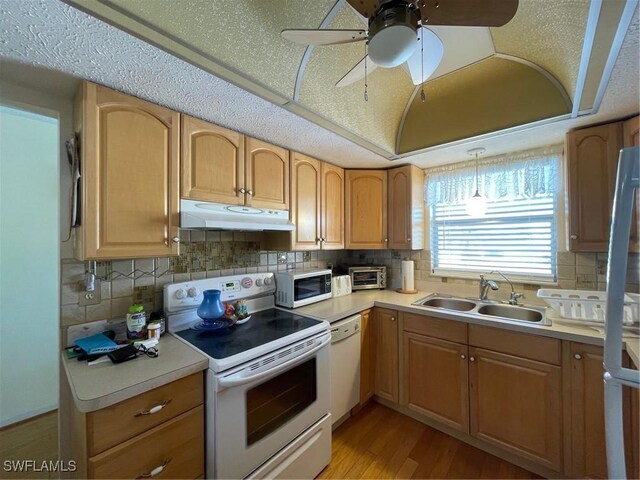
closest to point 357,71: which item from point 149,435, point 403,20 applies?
point 403,20

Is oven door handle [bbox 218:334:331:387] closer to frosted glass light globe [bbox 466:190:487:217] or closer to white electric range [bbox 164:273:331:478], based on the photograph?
white electric range [bbox 164:273:331:478]

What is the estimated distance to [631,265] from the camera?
1.72 m

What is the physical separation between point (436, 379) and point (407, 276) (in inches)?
35.9

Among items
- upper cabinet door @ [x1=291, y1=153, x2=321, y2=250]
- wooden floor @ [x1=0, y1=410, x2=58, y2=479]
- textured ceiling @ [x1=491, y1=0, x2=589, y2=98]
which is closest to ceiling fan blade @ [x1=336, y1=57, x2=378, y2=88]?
textured ceiling @ [x1=491, y1=0, x2=589, y2=98]

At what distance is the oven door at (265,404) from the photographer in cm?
112

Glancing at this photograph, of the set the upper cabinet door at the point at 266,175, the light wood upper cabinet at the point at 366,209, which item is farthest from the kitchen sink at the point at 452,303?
the upper cabinet door at the point at 266,175

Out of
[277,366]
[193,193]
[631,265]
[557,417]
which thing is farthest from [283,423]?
[631,265]

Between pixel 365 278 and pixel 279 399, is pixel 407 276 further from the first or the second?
pixel 279 399

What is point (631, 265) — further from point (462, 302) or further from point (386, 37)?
point (386, 37)

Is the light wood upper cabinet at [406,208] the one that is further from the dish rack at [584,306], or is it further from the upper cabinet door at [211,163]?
the upper cabinet door at [211,163]

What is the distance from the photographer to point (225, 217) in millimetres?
1500

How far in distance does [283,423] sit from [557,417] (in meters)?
1.57

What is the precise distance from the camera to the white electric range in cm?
113

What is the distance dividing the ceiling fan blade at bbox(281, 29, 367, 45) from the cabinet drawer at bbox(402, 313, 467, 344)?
1774 millimetres
